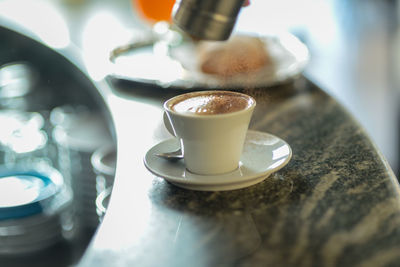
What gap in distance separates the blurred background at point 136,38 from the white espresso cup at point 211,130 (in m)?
0.27

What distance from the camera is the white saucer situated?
0.77 meters

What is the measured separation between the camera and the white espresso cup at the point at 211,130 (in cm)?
76

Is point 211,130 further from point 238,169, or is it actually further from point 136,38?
point 136,38

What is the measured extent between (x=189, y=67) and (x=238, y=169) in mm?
719

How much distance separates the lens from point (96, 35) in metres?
1.93

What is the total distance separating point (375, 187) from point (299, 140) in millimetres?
252

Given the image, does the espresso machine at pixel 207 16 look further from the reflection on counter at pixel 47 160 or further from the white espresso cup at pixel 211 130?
the reflection on counter at pixel 47 160

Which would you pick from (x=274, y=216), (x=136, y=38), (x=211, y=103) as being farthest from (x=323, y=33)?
(x=274, y=216)

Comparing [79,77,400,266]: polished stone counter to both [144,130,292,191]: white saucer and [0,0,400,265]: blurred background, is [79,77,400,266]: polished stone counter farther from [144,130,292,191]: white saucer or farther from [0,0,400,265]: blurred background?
[0,0,400,265]: blurred background

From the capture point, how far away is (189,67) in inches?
58.1

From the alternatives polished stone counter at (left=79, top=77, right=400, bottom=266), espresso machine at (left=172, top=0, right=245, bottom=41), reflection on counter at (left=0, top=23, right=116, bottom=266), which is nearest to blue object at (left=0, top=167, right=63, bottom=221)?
reflection on counter at (left=0, top=23, right=116, bottom=266)

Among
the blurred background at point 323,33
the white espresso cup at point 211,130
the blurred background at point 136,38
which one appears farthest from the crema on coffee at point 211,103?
the blurred background at point 323,33

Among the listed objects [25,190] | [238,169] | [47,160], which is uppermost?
[238,169]

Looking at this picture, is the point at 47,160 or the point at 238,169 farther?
the point at 47,160
